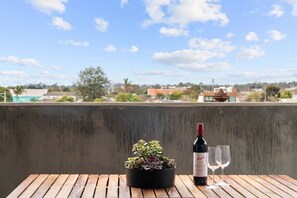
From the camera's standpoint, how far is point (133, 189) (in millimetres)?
1857

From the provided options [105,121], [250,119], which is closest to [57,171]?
[105,121]

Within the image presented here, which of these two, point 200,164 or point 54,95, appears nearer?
point 200,164

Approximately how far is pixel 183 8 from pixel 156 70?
0.64 meters

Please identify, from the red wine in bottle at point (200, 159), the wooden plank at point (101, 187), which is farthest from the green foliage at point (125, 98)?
the red wine in bottle at point (200, 159)

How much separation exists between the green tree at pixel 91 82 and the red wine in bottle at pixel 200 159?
1.97 m

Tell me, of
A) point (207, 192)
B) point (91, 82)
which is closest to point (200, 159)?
point (207, 192)

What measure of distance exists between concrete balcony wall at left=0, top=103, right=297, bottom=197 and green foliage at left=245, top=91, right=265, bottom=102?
0.24 metres

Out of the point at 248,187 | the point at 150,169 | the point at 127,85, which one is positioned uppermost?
the point at 127,85

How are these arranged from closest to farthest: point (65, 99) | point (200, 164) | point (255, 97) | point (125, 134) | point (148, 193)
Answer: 1. point (148, 193)
2. point (200, 164)
3. point (125, 134)
4. point (65, 99)
5. point (255, 97)

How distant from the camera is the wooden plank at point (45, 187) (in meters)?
1.79

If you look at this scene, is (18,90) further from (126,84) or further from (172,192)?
(172,192)

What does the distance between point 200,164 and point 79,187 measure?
562mm

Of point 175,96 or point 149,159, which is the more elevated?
point 175,96

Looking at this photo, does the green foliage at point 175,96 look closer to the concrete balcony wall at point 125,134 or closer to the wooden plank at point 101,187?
the concrete balcony wall at point 125,134
